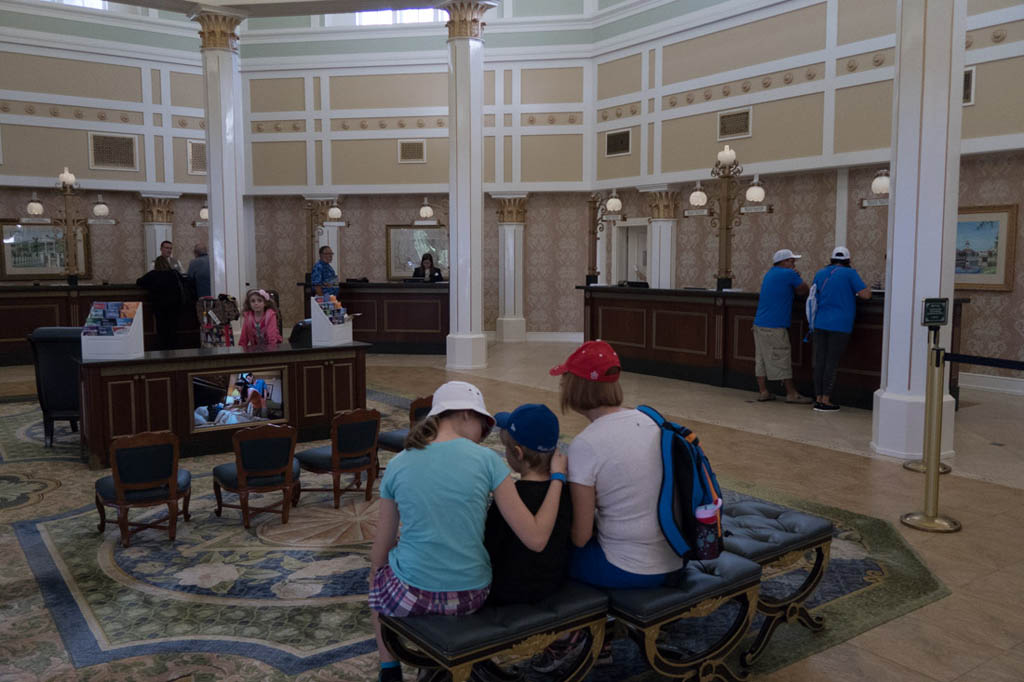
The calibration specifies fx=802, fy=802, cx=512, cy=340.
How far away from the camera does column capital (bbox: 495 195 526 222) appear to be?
1662cm

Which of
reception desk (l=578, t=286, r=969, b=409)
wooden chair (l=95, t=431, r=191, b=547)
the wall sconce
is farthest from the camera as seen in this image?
the wall sconce

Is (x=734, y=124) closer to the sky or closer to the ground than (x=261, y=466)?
closer to the sky

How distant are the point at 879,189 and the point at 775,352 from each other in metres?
3.13

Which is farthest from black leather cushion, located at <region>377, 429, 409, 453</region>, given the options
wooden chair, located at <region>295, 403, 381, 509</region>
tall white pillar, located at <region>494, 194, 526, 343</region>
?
tall white pillar, located at <region>494, 194, 526, 343</region>

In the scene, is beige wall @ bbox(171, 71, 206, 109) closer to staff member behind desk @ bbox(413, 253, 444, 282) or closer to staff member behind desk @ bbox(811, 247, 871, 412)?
staff member behind desk @ bbox(413, 253, 444, 282)

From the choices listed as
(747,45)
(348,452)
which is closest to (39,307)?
(348,452)

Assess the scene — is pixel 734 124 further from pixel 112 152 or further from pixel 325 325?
pixel 112 152

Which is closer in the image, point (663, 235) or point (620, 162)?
point (663, 235)

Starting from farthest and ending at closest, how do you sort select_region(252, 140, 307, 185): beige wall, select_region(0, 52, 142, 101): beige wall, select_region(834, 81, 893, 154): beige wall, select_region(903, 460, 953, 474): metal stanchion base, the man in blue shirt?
select_region(252, 140, 307, 185): beige wall
select_region(0, 52, 142, 101): beige wall
select_region(834, 81, 893, 154): beige wall
the man in blue shirt
select_region(903, 460, 953, 474): metal stanchion base

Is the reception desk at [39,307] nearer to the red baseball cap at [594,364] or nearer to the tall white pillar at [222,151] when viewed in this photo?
the tall white pillar at [222,151]

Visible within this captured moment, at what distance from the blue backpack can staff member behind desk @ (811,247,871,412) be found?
6.45m

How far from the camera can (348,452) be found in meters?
5.63

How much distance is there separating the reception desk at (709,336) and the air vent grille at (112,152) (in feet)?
33.0

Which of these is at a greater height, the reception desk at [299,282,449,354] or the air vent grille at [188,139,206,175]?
the air vent grille at [188,139,206,175]
